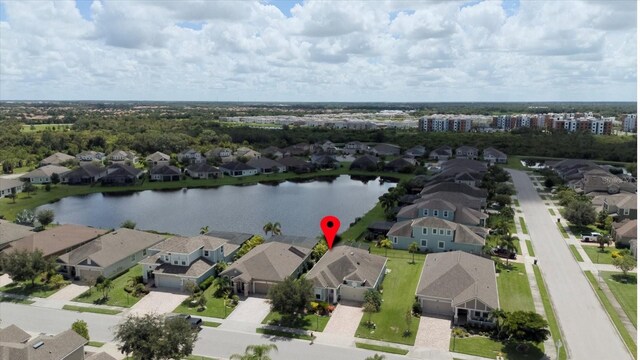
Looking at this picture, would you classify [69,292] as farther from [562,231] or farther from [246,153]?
[246,153]

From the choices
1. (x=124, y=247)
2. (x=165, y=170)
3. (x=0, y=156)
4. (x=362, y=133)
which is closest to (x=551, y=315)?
(x=124, y=247)

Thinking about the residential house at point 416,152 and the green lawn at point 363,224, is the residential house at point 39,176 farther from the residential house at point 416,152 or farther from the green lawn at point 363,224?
the residential house at point 416,152

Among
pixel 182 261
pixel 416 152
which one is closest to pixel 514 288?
pixel 182 261

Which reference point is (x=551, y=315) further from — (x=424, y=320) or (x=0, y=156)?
(x=0, y=156)

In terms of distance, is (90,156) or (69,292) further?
(90,156)

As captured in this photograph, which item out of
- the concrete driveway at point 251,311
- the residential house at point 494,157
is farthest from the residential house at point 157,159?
the concrete driveway at point 251,311

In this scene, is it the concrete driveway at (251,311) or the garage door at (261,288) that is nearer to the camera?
the concrete driveway at (251,311)

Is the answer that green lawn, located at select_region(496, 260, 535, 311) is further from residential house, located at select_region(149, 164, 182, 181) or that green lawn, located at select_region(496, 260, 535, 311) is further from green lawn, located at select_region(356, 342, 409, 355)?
residential house, located at select_region(149, 164, 182, 181)
